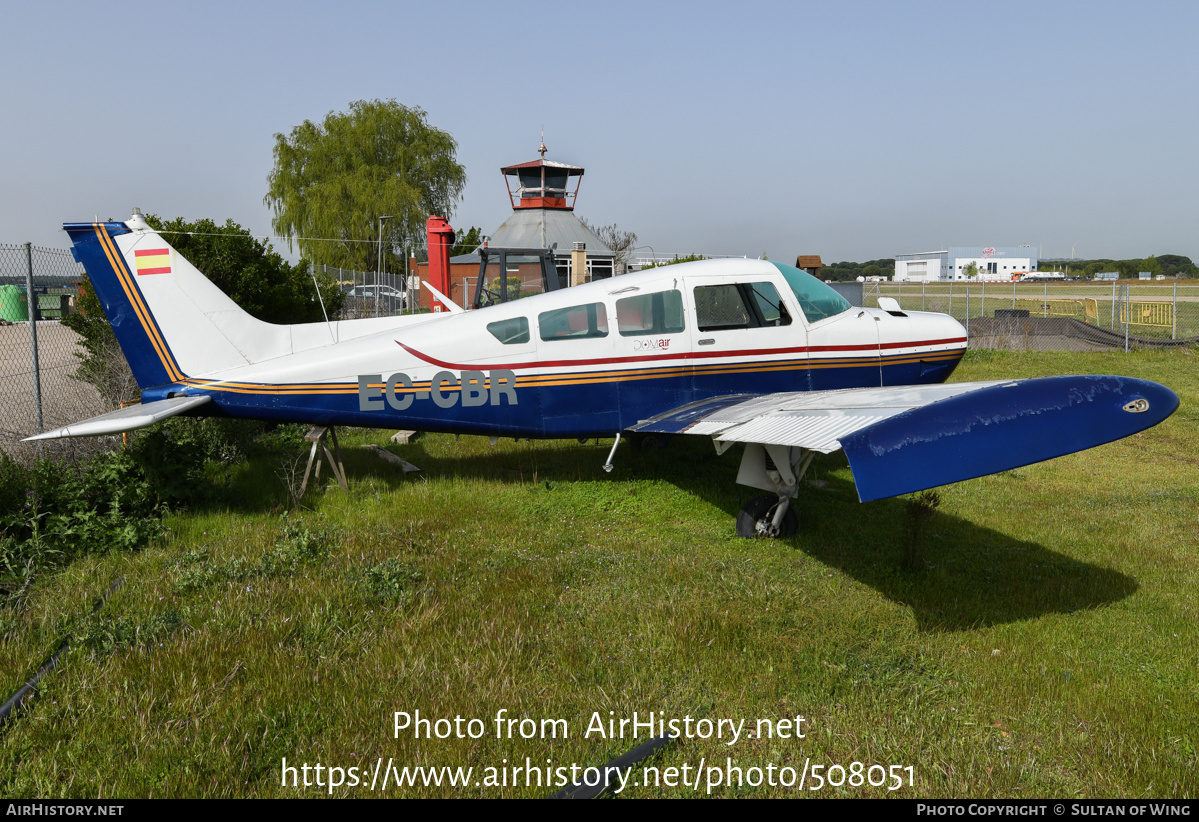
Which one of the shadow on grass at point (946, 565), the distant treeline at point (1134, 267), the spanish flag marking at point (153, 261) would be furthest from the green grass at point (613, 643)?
→ the distant treeline at point (1134, 267)

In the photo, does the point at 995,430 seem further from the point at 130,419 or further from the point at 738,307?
the point at 130,419

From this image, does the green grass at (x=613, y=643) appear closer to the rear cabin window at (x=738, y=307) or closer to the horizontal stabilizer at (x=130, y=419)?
the horizontal stabilizer at (x=130, y=419)

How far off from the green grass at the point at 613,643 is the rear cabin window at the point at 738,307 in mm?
1895

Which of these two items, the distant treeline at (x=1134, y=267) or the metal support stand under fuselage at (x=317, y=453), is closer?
the metal support stand under fuselage at (x=317, y=453)

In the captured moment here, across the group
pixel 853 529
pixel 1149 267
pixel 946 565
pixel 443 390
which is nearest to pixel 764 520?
pixel 853 529

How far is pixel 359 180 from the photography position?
1674 inches

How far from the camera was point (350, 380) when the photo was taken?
7.10 metres

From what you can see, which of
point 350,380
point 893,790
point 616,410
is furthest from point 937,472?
point 350,380

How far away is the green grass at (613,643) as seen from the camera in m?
3.51

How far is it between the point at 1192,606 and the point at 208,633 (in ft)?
21.1

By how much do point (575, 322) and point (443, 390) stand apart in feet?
4.77

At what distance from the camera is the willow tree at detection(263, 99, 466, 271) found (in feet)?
139

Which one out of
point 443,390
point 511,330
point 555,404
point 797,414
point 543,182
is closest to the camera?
point 797,414

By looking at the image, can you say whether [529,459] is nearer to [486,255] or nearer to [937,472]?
[937,472]
